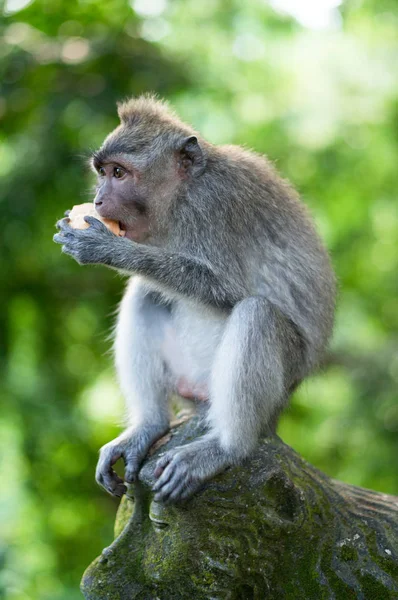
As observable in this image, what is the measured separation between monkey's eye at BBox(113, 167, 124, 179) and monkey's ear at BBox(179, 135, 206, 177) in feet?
1.42

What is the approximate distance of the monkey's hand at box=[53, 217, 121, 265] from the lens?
4.78 m

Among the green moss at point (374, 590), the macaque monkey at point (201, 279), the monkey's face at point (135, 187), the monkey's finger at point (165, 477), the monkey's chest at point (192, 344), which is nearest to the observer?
the green moss at point (374, 590)

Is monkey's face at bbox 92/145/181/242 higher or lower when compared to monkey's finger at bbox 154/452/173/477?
higher

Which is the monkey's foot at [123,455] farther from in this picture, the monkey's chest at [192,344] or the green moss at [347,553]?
the green moss at [347,553]

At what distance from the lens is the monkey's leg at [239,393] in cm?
447

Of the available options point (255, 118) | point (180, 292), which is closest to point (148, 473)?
point (180, 292)

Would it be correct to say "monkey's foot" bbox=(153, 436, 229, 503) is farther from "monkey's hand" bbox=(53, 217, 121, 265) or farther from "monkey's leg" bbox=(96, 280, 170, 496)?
"monkey's hand" bbox=(53, 217, 121, 265)

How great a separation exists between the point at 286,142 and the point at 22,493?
5892 mm

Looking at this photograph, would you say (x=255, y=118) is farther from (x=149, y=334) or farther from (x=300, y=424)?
(x=149, y=334)

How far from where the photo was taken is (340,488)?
4824 millimetres

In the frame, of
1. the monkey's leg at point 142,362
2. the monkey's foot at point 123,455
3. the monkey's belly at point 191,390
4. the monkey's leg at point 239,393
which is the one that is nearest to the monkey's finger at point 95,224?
the monkey's leg at point 142,362

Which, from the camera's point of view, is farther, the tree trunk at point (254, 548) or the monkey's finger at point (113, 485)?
the monkey's finger at point (113, 485)

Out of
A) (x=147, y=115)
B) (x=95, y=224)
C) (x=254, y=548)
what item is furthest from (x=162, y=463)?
(x=147, y=115)

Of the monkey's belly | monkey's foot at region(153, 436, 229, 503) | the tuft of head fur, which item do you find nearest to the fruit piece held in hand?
the tuft of head fur
